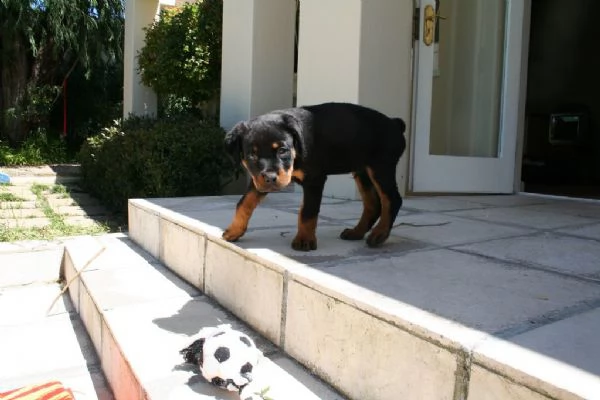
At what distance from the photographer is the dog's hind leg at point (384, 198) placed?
2004 millimetres

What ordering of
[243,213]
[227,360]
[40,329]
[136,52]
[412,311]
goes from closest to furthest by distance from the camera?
[412,311] → [227,360] → [243,213] → [40,329] → [136,52]

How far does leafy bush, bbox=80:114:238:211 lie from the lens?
438cm

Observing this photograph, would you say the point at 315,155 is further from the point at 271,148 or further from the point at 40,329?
the point at 40,329

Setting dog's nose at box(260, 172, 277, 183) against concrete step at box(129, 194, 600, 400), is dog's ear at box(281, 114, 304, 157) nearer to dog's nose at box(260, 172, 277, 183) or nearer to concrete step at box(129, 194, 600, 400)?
dog's nose at box(260, 172, 277, 183)

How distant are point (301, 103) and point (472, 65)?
1543mm

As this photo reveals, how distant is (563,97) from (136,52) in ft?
20.5

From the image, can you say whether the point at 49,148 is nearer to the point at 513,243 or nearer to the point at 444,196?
the point at 444,196

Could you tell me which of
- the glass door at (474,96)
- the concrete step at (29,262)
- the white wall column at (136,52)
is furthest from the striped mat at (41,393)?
the white wall column at (136,52)

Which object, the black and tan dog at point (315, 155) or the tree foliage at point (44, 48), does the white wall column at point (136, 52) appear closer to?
the tree foliage at point (44, 48)

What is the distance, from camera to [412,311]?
4.19 ft

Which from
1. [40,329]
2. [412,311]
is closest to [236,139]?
[412,311]

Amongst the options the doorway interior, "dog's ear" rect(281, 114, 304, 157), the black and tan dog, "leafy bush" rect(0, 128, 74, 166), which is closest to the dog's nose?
the black and tan dog

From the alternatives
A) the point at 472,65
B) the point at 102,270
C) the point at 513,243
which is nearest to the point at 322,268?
the point at 513,243

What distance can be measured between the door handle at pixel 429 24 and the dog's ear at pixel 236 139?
2.48 metres
